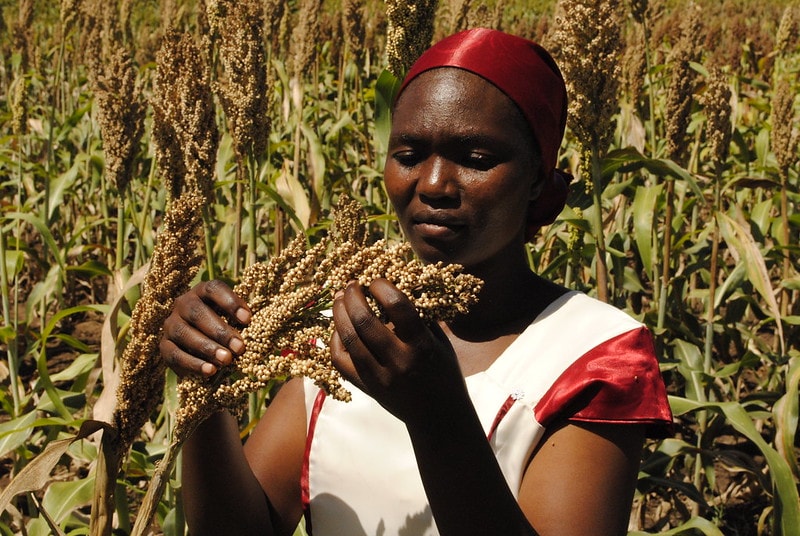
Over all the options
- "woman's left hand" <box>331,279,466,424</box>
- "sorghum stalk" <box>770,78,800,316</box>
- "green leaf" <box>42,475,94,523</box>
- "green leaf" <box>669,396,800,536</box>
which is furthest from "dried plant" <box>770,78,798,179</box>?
"woman's left hand" <box>331,279,466,424</box>

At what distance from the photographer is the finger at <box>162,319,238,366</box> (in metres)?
1.29

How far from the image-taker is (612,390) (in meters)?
1.70

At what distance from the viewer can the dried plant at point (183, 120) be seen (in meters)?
2.35

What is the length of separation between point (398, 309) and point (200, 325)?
337 mm

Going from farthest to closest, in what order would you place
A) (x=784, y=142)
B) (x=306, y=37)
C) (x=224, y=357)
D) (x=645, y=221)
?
(x=306, y=37)
(x=784, y=142)
(x=645, y=221)
(x=224, y=357)

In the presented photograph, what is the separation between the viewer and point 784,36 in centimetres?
723

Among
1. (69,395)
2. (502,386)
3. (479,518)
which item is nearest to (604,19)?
(502,386)

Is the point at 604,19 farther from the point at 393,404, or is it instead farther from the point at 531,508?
the point at 393,404

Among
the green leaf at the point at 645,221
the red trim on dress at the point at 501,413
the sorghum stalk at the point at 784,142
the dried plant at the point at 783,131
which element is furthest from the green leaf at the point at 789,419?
the red trim on dress at the point at 501,413

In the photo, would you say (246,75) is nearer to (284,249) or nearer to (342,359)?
(284,249)

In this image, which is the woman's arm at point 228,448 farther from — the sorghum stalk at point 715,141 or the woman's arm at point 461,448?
the sorghum stalk at point 715,141

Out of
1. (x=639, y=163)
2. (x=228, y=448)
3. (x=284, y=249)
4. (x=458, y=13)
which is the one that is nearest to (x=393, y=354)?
(x=284, y=249)

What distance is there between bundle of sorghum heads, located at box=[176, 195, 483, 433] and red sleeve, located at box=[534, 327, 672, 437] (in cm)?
54

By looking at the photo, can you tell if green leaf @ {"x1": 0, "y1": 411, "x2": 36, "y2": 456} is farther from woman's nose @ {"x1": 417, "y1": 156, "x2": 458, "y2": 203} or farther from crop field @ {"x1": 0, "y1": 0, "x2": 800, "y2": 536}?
woman's nose @ {"x1": 417, "y1": 156, "x2": 458, "y2": 203}
